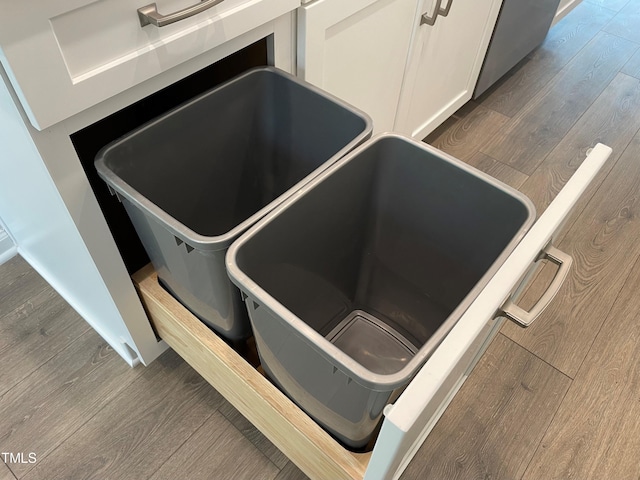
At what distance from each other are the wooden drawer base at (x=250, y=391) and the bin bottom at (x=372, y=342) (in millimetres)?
230

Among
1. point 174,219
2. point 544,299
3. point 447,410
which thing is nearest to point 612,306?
point 447,410

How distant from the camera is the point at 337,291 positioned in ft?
3.26

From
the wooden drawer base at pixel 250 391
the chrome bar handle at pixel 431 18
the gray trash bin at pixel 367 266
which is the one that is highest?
the chrome bar handle at pixel 431 18

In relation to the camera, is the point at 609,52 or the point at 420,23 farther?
the point at 609,52

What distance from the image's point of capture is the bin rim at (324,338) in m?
0.52

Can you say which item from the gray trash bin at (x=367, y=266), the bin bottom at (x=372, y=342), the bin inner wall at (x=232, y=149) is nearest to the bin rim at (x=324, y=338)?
the gray trash bin at (x=367, y=266)

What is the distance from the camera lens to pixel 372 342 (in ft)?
3.42

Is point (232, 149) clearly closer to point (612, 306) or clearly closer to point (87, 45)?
point (87, 45)

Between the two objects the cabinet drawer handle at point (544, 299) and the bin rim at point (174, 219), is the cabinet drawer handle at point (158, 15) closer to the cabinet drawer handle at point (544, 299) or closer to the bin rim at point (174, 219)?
the bin rim at point (174, 219)

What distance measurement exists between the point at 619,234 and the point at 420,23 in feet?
2.72

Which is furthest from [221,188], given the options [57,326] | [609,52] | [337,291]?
[609,52]

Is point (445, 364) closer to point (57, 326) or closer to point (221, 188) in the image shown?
point (221, 188)

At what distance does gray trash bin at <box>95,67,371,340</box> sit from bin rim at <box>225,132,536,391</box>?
0.05 feet

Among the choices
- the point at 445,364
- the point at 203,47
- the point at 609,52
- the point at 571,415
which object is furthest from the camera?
the point at 609,52
